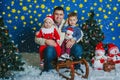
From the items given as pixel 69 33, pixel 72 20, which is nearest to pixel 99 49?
pixel 69 33

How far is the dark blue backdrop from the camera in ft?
26.0

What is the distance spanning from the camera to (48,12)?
313 inches

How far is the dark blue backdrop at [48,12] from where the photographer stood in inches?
312

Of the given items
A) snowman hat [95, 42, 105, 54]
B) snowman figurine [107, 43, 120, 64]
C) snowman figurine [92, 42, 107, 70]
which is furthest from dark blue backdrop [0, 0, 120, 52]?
snowman figurine [92, 42, 107, 70]

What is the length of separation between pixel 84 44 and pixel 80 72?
777 mm

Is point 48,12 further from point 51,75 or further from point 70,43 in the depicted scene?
point 51,75

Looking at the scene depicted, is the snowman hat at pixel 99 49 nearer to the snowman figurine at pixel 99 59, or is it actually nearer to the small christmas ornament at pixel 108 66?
the snowman figurine at pixel 99 59

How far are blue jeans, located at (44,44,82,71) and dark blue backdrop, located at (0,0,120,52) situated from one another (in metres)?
1.53

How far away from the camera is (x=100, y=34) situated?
728 cm

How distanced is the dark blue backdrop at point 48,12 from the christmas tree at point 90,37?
2.18 feet

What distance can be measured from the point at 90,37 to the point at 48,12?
1.23 meters

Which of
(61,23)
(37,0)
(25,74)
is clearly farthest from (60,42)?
(37,0)

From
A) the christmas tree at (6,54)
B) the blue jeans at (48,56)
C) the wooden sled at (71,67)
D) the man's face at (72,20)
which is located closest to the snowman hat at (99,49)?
the wooden sled at (71,67)

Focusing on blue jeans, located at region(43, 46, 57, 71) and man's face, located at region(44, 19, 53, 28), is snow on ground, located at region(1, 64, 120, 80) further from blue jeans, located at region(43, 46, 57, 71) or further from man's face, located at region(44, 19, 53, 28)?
man's face, located at region(44, 19, 53, 28)
